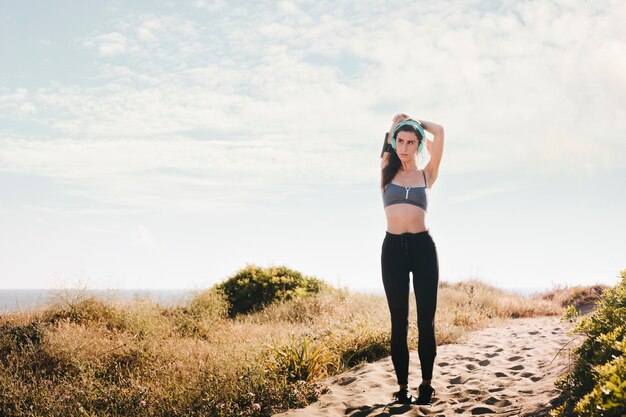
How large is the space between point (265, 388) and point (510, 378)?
10.5 feet

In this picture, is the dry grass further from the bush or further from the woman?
the bush

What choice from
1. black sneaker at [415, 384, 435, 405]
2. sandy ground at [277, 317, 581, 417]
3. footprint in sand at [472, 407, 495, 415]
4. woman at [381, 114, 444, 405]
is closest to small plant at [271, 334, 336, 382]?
sandy ground at [277, 317, 581, 417]

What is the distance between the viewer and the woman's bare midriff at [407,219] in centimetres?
517

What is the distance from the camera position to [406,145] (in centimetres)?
538

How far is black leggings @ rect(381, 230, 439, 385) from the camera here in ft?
16.5

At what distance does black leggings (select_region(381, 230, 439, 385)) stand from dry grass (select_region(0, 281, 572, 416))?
1.53 metres

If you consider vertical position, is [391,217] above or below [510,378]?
above

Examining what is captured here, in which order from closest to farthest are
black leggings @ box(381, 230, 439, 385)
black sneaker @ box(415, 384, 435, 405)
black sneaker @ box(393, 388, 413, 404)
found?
black leggings @ box(381, 230, 439, 385) < black sneaker @ box(415, 384, 435, 405) < black sneaker @ box(393, 388, 413, 404)

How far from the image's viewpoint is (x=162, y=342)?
8375 mm

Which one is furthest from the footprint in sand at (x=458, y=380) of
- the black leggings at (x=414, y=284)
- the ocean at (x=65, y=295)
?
the ocean at (x=65, y=295)

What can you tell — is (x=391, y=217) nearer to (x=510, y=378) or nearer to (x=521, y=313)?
(x=510, y=378)

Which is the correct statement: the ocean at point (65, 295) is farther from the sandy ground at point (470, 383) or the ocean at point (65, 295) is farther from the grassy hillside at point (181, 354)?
the sandy ground at point (470, 383)

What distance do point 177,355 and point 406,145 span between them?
4583 mm

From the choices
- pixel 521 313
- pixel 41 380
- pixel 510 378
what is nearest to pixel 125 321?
pixel 41 380
